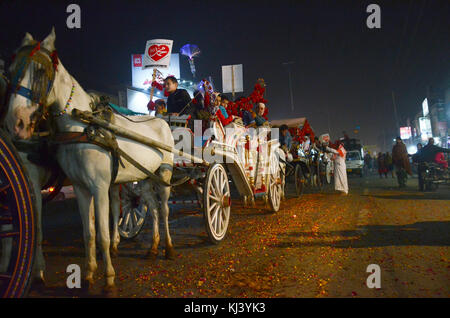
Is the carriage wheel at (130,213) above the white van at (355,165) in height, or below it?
below

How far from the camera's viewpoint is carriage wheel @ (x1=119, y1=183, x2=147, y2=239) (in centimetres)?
571

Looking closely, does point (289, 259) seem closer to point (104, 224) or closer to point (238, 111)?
point (104, 224)

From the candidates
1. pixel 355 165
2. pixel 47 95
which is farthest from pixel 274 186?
pixel 355 165

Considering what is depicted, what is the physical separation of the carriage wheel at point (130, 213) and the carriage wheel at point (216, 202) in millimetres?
1474

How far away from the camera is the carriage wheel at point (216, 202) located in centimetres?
488

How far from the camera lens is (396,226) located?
5.86m

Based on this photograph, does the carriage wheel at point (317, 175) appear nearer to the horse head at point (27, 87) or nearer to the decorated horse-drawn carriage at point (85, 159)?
the decorated horse-drawn carriage at point (85, 159)

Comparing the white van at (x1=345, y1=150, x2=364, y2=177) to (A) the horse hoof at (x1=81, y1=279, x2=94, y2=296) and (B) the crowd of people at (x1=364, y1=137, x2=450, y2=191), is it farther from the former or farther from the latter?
(A) the horse hoof at (x1=81, y1=279, x2=94, y2=296)

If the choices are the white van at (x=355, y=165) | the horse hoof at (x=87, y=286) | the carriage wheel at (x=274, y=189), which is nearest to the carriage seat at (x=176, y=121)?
the horse hoof at (x=87, y=286)

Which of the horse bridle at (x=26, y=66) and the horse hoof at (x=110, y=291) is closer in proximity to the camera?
the horse bridle at (x=26, y=66)

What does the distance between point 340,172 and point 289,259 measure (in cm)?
886
